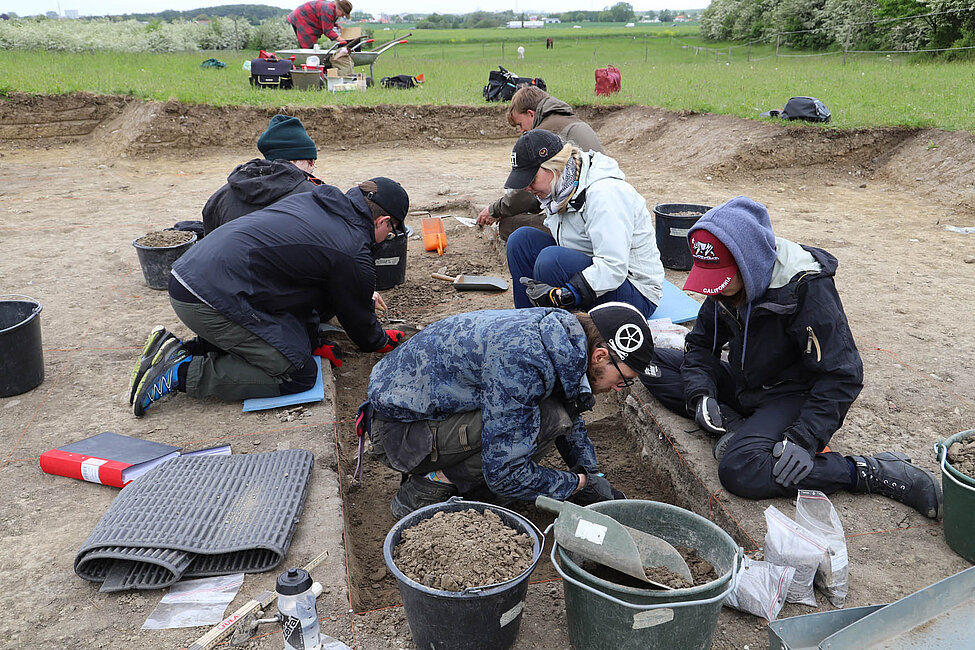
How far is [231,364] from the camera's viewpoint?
366 centimetres

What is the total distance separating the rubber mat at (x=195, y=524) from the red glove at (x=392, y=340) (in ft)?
4.32

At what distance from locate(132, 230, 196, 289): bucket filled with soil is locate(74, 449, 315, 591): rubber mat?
8.99 ft

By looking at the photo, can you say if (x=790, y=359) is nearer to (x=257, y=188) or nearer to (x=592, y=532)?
(x=592, y=532)

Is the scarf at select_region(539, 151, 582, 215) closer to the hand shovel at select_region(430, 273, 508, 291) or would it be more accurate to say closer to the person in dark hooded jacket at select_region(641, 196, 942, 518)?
the person in dark hooded jacket at select_region(641, 196, 942, 518)

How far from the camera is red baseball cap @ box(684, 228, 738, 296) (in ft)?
9.05

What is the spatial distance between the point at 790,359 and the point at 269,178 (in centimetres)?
339

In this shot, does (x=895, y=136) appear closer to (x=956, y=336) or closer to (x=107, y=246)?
(x=956, y=336)

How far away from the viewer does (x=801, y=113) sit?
9.40 m

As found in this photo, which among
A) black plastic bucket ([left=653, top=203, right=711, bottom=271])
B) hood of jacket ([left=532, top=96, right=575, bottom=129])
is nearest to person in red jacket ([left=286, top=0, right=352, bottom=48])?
hood of jacket ([left=532, top=96, right=575, bottom=129])

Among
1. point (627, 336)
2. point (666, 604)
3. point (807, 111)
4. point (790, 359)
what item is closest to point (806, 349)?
point (790, 359)

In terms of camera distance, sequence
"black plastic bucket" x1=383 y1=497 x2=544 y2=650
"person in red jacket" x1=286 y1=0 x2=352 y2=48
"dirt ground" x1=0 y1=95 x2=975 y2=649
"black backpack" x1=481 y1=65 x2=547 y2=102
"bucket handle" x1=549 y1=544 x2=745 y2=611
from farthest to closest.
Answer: "person in red jacket" x1=286 y1=0 x2=352 y2=48 < "black backpack" x1=481 y1=65 x2=547 y2=102 < "dirt ground" x1=0 y1=95 x2=975 y2=649 < "black plastic bucket" x1=383 y1=497 x2=544 y2=650 < "bucket handle" x1=549 y1=544 x2=745 y2=611

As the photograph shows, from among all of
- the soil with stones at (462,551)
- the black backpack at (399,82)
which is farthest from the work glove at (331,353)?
the black backpack at (399,82)

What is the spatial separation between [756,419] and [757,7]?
35.4m

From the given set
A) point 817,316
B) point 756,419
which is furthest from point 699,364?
point 817,316
